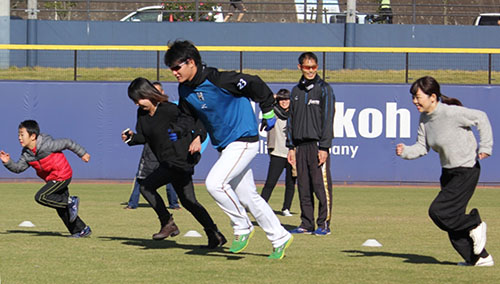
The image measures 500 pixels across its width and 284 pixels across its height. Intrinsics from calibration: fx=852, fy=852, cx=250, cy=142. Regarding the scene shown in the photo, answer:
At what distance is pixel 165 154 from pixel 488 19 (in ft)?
79.0

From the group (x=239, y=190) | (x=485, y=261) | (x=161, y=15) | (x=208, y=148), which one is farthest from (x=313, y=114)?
(x=161, y=15)

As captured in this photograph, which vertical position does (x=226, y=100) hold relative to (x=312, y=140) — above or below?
above

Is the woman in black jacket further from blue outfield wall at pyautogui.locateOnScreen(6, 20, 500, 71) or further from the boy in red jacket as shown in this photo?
blue outfield wall at pyautogui.locateOnScreen(6, 20, 500, 71)

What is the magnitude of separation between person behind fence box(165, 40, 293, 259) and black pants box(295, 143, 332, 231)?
8.46 ft

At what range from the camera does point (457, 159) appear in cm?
793

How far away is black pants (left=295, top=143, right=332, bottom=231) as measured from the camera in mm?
10727

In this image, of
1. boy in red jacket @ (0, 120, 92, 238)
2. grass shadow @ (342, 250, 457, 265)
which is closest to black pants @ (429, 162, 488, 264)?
grass shadow @ (342, 250, 457, 265)

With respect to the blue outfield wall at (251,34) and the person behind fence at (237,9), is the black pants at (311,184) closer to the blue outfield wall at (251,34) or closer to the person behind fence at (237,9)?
the blue outfield wall at (251,34)

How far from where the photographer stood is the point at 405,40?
29.9 metres

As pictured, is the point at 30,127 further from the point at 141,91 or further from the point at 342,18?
the point at 342,18

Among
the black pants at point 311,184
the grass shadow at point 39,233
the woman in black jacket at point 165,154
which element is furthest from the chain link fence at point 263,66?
the woman in black jacket at point 165,154

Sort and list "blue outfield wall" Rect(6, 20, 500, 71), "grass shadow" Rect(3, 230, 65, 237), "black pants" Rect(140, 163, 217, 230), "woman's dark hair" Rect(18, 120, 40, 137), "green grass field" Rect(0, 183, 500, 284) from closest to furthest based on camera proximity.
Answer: "green grass field" Rect(0, 183, 500, 284) → "black pants" Rect(140, 163, 217, 230) → "woman's dark hair" Rect(18, 120, 40, 137) → "grass shadow" Rect(3, 230, 65, 237) → "blue outfield wall" Rect(6, 20, 500, 71)

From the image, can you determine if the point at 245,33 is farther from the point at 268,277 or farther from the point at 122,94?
the point at 268,277

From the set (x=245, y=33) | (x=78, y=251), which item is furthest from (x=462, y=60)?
(x=78, y=251)
